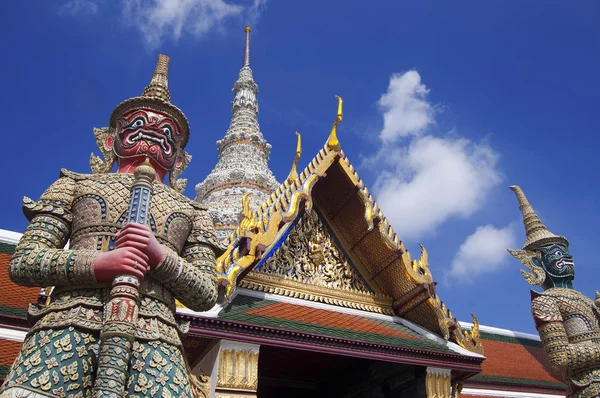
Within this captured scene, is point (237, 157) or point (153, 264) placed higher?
point (237, 157)

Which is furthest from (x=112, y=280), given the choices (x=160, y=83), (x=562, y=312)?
(x=562, y=312)

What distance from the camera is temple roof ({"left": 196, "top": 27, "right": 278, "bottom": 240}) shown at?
1506 cm

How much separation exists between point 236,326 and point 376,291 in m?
2.34

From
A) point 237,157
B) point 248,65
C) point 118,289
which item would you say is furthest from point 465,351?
point 248,65

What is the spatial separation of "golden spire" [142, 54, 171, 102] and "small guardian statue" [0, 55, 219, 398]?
34 centimetres

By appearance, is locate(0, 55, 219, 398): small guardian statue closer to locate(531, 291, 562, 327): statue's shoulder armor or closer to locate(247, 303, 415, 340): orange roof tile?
locate(247, 303, 415, 340): orange roof tile

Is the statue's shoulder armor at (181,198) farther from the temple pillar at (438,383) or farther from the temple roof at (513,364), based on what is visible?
the temple roof at (513,364)

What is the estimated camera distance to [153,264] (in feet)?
9.16

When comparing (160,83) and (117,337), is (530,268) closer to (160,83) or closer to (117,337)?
(160,83)

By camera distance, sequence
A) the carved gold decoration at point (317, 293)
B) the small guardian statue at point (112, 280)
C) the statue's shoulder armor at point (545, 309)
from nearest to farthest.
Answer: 1. the small guardian statue at point (112, 280)
2. the carved gold decoration at point (317, 293)
3. the statue's shoulder armor at point (545, 309)

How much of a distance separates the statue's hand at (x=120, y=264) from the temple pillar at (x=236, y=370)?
6.12ft

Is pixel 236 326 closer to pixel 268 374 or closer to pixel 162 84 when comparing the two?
pixel 162 84

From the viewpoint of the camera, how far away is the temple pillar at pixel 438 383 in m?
5.27

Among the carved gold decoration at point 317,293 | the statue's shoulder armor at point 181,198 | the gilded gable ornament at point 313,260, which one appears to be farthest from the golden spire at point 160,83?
the gilded gable ornament at point 313,260
